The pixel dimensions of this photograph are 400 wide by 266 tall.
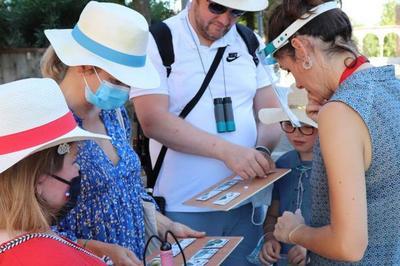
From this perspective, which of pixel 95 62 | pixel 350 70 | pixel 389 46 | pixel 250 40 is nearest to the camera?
pixel 350 70

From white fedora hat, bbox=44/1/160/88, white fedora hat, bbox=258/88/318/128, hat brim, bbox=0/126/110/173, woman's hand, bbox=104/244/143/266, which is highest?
white fedora hat, bbox=44/1/160/88

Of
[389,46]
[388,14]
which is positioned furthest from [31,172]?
[388,14]

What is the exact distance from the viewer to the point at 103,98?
1.98 m

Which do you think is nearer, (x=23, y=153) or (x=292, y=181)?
(x=23, y=153)

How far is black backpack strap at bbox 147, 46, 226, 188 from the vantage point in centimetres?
246

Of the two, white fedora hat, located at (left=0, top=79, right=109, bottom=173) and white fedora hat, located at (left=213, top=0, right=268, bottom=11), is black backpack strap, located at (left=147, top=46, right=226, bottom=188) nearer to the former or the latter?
white fedora hat, located at (left=213, top=0, right=268, bottom=11)

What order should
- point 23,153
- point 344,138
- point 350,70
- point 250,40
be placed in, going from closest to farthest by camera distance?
point 23,153 → point 344,138 → point 350,70 → point 250,40

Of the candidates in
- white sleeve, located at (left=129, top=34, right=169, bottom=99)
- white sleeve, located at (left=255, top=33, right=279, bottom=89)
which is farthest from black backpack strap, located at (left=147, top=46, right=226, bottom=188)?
white sleeve, located at (left=255, top=33, right=279, bottom=89)

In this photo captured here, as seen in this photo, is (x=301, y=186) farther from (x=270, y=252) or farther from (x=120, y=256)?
(x=120, y=256)

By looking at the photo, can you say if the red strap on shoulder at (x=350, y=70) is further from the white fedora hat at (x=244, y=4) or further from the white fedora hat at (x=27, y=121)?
the white fedora hat at (x=244, y=4)

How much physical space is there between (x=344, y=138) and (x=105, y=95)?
3.05ft

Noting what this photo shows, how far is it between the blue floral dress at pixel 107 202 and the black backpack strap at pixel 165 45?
0.50 metres

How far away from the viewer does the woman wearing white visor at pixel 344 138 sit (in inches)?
56.7

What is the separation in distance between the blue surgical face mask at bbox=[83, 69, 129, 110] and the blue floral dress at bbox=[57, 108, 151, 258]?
3.8 inches
